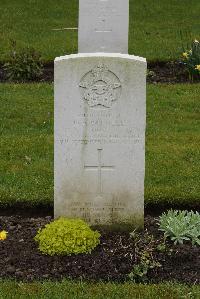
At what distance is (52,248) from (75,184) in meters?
0.58

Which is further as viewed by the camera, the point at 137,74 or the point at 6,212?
the point at 6,212

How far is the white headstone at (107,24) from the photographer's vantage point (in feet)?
34.0

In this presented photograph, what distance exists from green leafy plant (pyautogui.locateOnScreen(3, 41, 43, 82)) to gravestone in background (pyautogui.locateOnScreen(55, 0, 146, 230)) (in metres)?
5.76

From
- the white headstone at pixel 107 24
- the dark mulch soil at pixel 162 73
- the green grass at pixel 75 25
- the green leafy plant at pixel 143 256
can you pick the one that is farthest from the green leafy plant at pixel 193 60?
the green leafy plant at pixel 143 256

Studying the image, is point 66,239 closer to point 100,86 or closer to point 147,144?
point 100,86

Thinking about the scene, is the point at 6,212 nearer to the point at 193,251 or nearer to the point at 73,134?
the point at 73,134

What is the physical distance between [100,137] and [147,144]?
271cm

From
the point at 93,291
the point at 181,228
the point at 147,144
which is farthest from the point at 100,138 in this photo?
the point at 147,144

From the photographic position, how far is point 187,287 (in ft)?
17.4

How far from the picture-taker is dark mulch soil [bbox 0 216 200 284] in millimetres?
5531

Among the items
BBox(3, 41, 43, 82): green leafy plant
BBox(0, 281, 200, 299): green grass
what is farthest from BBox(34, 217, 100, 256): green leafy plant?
BBox(3, 41, 43, 82): green leafy plant

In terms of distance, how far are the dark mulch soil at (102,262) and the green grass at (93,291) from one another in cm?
18

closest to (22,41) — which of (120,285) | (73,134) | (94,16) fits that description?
(94,16)

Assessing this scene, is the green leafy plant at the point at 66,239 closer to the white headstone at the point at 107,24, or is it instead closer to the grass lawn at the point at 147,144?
the grass lawn at the point at 147,144
